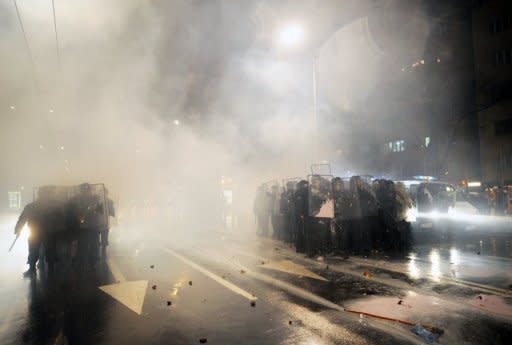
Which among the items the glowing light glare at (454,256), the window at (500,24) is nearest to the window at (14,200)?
A: the glowing light glare at (454,256)

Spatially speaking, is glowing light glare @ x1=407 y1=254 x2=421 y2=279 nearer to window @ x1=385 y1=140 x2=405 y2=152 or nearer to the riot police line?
the riot police line

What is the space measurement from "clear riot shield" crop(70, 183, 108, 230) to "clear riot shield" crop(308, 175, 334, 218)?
14.2 ft

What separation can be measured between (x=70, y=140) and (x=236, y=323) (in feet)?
65.3

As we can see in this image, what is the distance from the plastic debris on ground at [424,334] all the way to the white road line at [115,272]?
4331 mm

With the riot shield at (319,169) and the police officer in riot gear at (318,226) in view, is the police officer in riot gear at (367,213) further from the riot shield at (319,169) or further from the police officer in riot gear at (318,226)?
the riot shield at (319,169)

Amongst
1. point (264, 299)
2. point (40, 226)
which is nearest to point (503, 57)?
point (264, 299)

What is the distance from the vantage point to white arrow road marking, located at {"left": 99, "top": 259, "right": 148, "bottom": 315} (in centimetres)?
457

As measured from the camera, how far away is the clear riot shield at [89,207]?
7104 millimetres

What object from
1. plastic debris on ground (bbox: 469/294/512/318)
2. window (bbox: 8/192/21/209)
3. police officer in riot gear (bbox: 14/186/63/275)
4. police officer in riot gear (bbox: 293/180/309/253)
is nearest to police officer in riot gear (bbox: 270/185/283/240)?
police officer in riot gear (bbox: 293/180/309/253)

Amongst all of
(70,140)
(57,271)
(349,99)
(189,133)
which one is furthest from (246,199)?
(349,99)

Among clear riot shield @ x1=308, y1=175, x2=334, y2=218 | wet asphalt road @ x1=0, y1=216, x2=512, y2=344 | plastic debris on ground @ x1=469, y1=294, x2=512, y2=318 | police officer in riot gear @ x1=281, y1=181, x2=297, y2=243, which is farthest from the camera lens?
police officer in riot gear @ x1=281, y1=181, x2=297, y2=243

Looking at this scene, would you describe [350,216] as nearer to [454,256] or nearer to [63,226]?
[454,256]

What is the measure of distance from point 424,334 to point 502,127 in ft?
100

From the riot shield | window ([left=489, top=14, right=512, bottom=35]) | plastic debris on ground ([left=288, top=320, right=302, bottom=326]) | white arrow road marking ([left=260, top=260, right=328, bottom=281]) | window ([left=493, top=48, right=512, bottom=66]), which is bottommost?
plastic debris on ground ([left=288, top=320, right=302, bottom=326])
